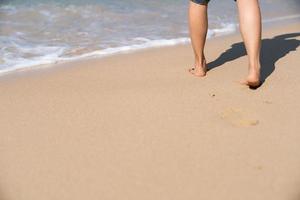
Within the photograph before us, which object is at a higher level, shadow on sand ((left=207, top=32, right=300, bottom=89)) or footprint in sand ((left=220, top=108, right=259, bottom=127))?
footprint in sand ((left=220, top=108, right=259, bottom=127))

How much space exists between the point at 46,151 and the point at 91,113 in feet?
1.31

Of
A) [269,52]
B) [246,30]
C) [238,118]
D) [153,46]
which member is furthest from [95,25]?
[238,118]

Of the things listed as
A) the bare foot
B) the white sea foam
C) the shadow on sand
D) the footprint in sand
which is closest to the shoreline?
the white sea foam

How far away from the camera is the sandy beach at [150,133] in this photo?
5.68 feet

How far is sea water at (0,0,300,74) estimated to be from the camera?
3.52 metres

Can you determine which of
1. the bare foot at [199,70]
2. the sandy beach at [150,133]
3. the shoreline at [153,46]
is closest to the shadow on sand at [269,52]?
the sandy beach at [150,133]

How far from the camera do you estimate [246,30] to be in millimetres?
2602

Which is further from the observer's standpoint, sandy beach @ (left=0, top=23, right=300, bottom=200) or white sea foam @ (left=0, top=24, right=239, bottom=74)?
white sea foam @ (left=0, top=24, right=239, bottom=74)

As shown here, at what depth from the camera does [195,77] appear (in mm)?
2795

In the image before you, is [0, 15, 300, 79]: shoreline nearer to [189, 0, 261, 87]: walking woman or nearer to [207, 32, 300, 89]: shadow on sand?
[207, 32, 300, 89]: shadow on sand

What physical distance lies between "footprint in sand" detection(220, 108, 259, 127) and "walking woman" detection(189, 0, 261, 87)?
29cm

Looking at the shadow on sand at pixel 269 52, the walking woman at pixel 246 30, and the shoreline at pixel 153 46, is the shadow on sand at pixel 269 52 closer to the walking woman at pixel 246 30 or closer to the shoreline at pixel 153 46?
the walking woman at pixel 246 30

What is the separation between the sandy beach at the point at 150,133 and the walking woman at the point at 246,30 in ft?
0.29

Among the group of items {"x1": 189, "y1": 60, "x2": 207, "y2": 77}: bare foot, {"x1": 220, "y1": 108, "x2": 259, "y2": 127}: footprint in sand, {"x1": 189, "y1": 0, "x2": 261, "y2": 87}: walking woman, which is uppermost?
{"x1": 189, "y1": 0, "x2": 261, "y2": 87}: walking woman
